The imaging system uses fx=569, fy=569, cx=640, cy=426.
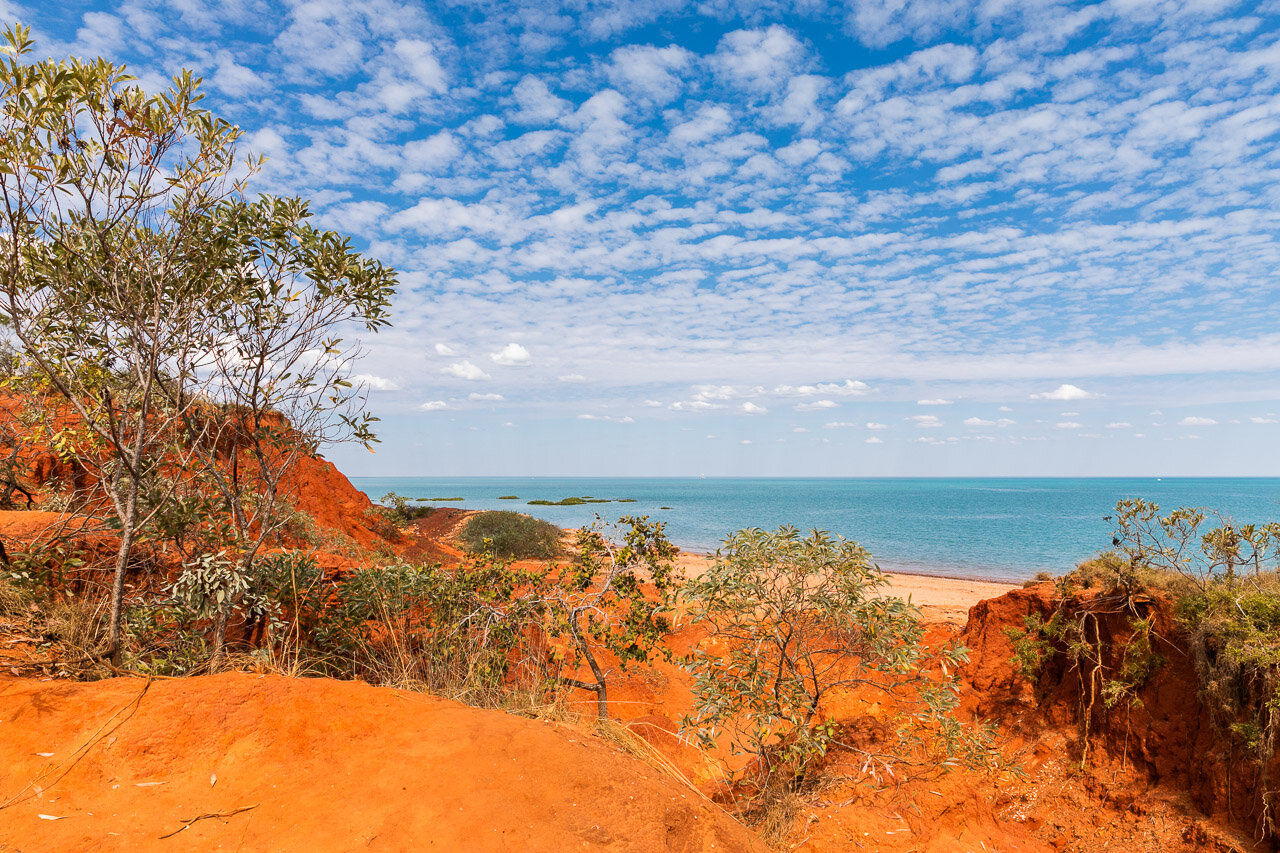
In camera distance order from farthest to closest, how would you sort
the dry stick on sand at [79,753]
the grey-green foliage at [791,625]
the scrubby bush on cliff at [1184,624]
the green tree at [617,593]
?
the green tree at [617,593], the grey-green foliage at [791,625], the scrubby bush on cliff at [1184,624], the dry stick on sand at [79,753]

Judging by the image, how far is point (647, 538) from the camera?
7.48 meters

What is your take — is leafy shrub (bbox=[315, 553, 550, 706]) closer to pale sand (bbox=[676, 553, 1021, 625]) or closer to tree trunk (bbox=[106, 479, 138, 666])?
tree trunk (bbox=[106, 479, 138, 666])

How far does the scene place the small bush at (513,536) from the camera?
84.6ft

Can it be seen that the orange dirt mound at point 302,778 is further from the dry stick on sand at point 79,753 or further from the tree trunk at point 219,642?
the tree trunk at point 219,642

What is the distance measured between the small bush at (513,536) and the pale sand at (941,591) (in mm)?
6578

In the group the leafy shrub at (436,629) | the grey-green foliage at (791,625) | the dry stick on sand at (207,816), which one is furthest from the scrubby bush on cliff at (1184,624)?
the dry stick on sand at (207,816)

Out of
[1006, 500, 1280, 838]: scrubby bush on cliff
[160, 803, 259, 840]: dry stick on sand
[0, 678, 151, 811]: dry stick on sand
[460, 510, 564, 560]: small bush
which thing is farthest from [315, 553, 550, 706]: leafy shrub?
[460, 510, 564, 560]: small bush

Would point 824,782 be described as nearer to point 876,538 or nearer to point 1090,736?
point 1090,736

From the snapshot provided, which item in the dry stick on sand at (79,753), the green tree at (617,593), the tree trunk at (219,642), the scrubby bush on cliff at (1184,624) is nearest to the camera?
the dry stick on sand at (79,753)

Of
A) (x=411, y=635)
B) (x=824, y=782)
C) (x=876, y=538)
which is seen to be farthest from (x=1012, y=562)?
(x=411, y=635)

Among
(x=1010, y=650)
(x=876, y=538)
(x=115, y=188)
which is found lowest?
(x=876, y=538)

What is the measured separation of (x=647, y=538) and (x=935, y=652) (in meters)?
6.06

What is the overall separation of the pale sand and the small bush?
6578 mm

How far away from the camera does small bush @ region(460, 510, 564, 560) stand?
2580 centimetres
